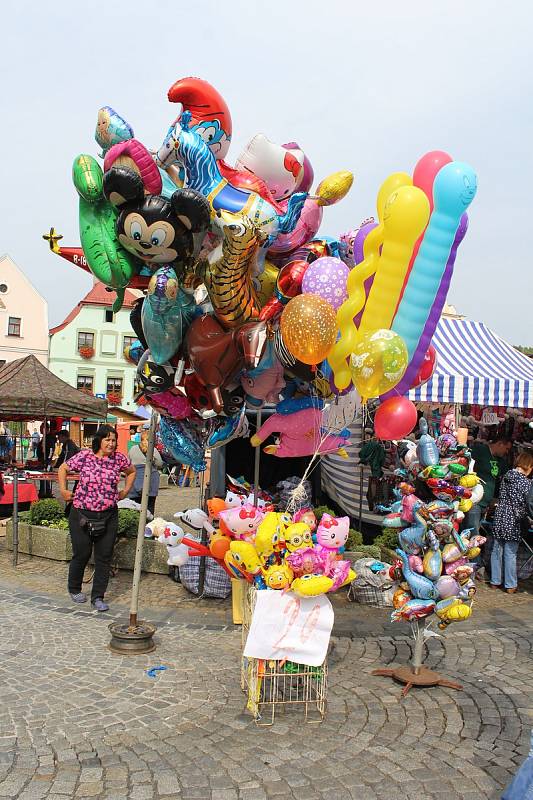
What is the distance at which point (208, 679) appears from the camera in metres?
4.36

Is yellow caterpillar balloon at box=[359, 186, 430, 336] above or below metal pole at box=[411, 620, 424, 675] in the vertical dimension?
above

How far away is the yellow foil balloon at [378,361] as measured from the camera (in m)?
3.40

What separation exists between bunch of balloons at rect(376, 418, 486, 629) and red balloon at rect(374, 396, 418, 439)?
0.58m

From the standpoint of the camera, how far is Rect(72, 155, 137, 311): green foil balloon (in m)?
3.91

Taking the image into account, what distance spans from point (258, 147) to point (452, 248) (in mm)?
1560

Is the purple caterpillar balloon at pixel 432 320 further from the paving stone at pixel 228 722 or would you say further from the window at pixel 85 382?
the window at pixel 85 382

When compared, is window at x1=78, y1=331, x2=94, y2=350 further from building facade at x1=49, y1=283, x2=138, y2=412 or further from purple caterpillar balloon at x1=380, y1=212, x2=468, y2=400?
purple caterpillar balloon at x1=380, y1=212, x2=468, y2=400

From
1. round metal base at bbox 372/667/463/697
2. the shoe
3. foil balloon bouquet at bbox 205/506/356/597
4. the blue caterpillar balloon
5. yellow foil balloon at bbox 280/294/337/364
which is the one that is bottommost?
the shoe

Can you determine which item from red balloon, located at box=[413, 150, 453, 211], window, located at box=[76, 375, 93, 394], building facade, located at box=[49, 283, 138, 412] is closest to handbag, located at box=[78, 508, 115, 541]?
red balloon, located at box=[413, 150, 453, 211]

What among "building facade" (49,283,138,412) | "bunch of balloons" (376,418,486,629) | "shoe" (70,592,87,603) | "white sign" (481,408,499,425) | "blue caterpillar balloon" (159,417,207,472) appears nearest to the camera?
"bunch of balloons" (376,418,486,629)

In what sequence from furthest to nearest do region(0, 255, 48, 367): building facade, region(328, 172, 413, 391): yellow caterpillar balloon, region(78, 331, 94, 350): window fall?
region(78, 331, 94, 350): window < region(0, 255, 48, 367): building facade < region(328, 172, 413, 391): yellow caterpillar balloon

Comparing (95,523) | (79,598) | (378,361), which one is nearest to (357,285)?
(378,361)

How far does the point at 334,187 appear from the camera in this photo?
14.1 feet

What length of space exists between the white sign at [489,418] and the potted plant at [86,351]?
87.2 ft
